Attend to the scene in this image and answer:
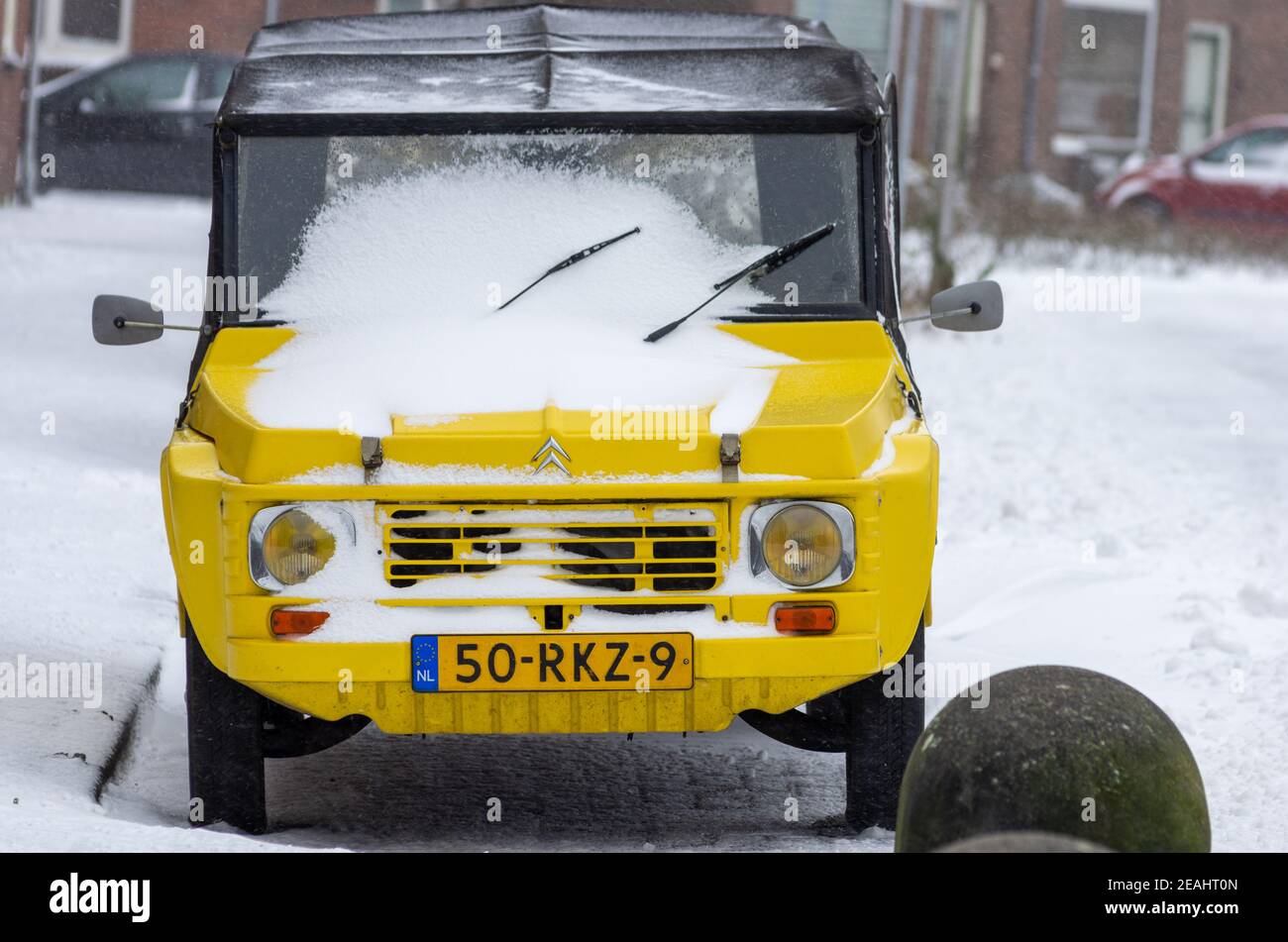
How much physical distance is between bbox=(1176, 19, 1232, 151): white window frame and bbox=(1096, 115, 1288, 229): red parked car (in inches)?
387

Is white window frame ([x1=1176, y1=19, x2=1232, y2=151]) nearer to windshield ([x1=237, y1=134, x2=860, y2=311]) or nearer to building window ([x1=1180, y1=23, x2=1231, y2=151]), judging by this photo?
building window ([x1=1180, y1=23, x2=1231, y2=151])

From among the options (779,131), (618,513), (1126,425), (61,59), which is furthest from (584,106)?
(61,59)

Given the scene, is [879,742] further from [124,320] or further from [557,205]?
[124,320]

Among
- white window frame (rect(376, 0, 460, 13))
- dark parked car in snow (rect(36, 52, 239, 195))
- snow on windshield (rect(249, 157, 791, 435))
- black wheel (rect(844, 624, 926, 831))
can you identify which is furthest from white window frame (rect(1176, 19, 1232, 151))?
black wheel (rect(844, 624, 926, 831))

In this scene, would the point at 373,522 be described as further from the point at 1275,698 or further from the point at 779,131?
the point at 1275,698

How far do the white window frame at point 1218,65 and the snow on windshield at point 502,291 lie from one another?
1321 inches

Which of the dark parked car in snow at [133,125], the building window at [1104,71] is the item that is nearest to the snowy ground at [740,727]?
the dark parked car in snow at [133,125]

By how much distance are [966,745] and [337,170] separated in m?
2.80

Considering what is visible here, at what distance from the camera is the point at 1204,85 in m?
38.3

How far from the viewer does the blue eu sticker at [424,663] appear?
5.23 metres

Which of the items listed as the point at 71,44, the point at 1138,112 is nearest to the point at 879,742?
the point at 71,44

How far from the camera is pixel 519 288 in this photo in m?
6.05

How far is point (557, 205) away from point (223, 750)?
1.86 meters

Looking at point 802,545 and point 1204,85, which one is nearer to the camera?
point 802,545
